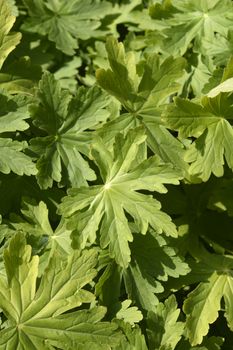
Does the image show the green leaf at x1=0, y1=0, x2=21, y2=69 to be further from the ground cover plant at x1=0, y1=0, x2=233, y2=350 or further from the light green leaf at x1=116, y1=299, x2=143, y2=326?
the light green leaf at x1=116, y1=299, x2=143, y2=326

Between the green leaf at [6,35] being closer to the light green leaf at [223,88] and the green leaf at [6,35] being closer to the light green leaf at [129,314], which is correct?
the light green leaf at [223,88]

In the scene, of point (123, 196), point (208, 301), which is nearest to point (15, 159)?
point (123, 196)

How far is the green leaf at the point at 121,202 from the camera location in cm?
186

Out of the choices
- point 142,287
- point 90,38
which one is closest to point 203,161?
point 142,287

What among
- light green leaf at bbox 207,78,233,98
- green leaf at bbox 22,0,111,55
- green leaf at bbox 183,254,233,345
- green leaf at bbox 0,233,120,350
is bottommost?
green leaf at bbox 183,254,233,345

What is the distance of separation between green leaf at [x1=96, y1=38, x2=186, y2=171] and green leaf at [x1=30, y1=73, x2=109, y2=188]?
66 mm

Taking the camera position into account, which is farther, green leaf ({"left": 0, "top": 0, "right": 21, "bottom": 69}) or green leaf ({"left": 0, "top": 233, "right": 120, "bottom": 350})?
green leaf ({"left": 0, "top": 0, "right": 21, "bottom": 69})

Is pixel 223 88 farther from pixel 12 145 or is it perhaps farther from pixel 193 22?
pixel 12 145

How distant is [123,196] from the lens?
6.24 ft

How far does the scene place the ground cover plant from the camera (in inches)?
70.1

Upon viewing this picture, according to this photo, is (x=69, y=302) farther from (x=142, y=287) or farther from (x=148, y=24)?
(x=148, y=24)

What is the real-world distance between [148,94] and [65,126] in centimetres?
31

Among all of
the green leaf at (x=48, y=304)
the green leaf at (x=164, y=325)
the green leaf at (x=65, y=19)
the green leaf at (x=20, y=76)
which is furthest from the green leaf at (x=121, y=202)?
the green leaf at (x=65, y=19)

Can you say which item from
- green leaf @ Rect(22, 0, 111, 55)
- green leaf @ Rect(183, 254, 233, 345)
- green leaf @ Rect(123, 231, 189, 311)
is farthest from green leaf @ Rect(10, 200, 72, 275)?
green leaf @ Rect(22, 0, 111, 55)
